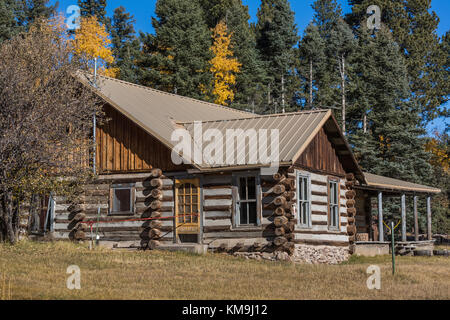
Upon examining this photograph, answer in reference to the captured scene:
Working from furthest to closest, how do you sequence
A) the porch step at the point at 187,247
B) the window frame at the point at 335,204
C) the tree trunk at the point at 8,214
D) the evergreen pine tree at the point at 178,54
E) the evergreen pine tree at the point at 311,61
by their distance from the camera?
the evergreen pine tree at the point at 311,61, the evergreen pine tree at the point at 178,54, the window frame at the point at 335,204, the tree trunk at the point at 8,214, the porch step at the point at 187,247

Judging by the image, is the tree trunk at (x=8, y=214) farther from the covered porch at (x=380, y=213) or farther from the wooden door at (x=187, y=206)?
the covered porch at (x=380, y=213)

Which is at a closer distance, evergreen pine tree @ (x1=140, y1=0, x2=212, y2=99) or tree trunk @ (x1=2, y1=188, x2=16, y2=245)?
tree trunk @ (x1=2, y1=188, x2=16, y2=245)

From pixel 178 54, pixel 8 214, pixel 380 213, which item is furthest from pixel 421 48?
pixel 8 214

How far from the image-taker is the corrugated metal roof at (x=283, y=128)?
77.8 feet

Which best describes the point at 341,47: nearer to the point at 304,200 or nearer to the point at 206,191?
the point at 304,200

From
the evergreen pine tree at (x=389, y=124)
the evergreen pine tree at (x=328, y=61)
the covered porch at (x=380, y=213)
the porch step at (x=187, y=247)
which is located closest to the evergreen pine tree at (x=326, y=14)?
the evergreen pine tree at (x=328, y=61)

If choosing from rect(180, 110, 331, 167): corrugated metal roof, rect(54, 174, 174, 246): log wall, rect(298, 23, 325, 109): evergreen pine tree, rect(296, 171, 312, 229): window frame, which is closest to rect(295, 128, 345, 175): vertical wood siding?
rect(296, 171, 312, 229): window frame

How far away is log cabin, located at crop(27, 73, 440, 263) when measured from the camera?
23.7 meters

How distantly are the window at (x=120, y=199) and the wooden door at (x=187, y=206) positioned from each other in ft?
6.58

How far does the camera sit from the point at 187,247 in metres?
23.6

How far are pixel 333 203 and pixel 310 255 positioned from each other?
379 centimetres

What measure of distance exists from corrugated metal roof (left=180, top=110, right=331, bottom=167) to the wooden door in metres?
1.19

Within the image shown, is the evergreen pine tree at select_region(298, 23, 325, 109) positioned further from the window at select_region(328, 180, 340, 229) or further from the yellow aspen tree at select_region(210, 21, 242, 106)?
the window at select_region(328, 180, 340, 229)
